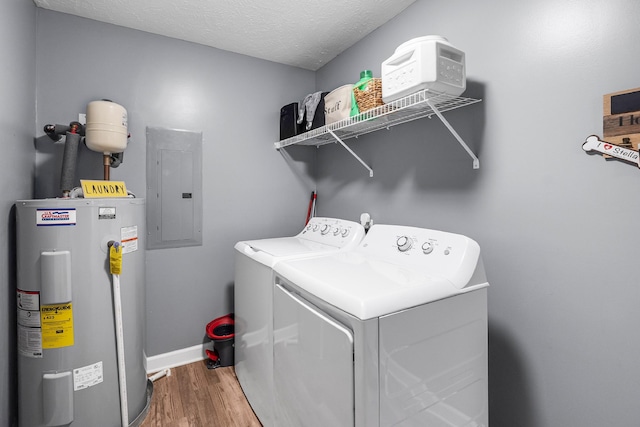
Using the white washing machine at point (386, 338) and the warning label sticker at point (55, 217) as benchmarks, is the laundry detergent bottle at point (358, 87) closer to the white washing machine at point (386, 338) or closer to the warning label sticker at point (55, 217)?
the white washing machine at point (386, 338)

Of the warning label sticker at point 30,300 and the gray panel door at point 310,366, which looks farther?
the warning label sticker at point 30,300

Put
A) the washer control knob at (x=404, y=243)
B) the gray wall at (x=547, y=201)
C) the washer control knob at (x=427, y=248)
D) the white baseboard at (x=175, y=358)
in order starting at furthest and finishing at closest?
the white baseboard at (x=175, y=358)
the washer control knob at (x=404, y=243)
the washer control knob at (x=427, y=248)
the gray wall at (x=547, y=201)

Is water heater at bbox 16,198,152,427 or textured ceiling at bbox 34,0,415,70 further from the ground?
textured ceiling at bbox 34,0,415,70

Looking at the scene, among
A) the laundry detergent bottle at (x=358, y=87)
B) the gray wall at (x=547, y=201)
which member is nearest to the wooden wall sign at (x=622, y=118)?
the gray wall at (x=547, y=201)

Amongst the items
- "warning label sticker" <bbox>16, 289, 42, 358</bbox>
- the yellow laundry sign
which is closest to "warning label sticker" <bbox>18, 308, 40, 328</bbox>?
"warning label sticker" <bbox>16, 289, 42, 358</bbox>

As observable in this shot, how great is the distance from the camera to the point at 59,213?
1.46 metres

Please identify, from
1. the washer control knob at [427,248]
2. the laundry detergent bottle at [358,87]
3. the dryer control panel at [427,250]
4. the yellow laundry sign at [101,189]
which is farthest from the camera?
the laundry detergent bottle at [358,87]

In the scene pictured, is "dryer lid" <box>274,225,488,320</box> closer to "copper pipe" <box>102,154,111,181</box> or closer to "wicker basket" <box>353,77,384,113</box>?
"wicker basket" <box>353,77,384,113</box>

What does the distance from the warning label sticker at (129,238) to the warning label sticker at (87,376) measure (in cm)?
60

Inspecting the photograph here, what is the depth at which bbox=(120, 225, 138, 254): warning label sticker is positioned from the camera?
1.67 meters

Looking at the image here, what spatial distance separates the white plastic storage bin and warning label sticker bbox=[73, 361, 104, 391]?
205 centimetres

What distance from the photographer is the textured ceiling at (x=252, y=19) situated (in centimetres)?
186

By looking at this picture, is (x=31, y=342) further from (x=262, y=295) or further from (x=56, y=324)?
(x=262, y=295)

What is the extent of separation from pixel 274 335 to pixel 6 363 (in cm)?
131
